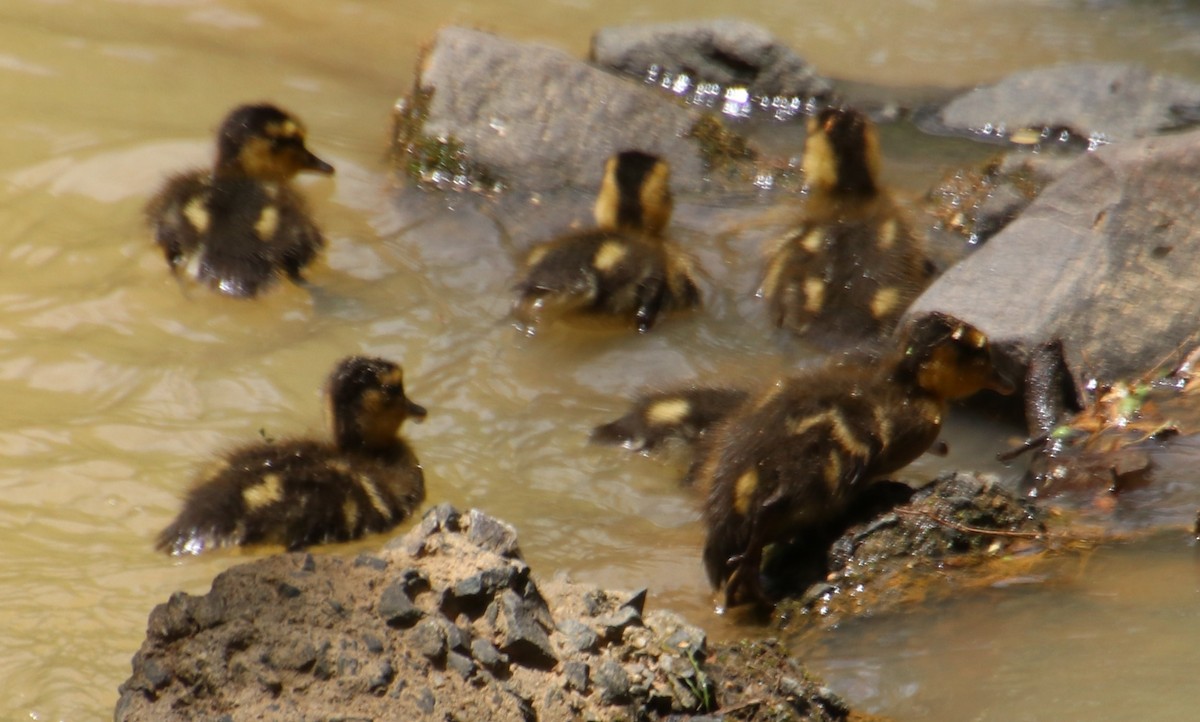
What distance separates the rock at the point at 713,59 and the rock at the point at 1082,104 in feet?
2.51

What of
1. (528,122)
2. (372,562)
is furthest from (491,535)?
(528,122)

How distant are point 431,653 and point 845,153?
3628mm

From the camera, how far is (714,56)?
7285 millimetres

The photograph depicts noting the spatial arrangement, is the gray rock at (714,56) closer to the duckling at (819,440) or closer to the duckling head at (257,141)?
the duckling head at (257,141)

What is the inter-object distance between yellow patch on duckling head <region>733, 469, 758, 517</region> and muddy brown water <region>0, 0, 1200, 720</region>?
Answer: 0.29m

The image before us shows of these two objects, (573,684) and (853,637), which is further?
(853,637)

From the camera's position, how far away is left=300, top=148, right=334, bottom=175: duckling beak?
5797 millimetres

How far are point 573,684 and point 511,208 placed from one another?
347 centimetres

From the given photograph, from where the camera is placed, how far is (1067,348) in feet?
14.5

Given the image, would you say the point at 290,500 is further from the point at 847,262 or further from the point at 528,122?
the point at 528,122

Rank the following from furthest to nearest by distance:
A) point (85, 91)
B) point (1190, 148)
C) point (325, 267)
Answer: point (85, 91) → point (325, 267) → point (1190, 148)

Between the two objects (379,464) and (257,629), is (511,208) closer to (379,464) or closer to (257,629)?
(379,464)

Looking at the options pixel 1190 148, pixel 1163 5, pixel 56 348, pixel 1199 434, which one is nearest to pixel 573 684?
pixel 1199 434

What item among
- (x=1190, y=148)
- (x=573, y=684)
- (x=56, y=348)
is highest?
(x=1190, y=148)
